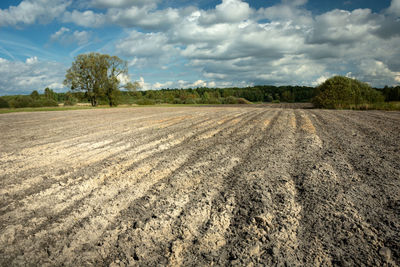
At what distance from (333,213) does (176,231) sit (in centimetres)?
195

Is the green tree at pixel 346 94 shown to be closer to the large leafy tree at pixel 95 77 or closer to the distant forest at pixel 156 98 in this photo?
the distant forest at pixel 156 98

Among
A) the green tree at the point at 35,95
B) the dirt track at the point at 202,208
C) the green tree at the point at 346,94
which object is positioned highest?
the green tree at the point at 35,95

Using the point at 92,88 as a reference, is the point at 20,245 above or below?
below

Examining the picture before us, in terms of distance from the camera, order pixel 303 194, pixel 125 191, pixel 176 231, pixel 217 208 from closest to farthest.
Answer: pixel 176 231
pixel 217 208
pixel 303 194
pixel 125 191

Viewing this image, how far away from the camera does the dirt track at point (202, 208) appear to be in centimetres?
211

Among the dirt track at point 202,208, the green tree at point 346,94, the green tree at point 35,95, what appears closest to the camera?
the dirt track at point 202,208

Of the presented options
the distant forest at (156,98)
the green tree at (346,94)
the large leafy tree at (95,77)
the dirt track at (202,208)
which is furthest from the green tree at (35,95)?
the dirt track at (202,208)

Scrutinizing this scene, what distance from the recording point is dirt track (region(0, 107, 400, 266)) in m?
2.11

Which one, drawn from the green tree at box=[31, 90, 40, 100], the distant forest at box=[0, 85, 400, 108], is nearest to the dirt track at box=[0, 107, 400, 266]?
the distant forest at box=[0, 85, 400, 108]

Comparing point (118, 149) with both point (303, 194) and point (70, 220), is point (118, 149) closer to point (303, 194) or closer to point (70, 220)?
point (70, 220)

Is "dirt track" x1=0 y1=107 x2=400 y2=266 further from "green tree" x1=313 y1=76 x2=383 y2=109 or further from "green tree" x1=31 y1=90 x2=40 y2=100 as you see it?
"green tree" x1=31 y1=90 x2=40 y2=100

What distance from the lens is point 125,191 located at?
11.1ft

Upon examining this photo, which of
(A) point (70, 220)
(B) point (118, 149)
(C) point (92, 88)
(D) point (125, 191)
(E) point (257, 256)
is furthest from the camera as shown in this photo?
(C) point (92, 88)

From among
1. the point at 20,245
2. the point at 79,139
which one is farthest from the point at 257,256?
the point at 79,139
